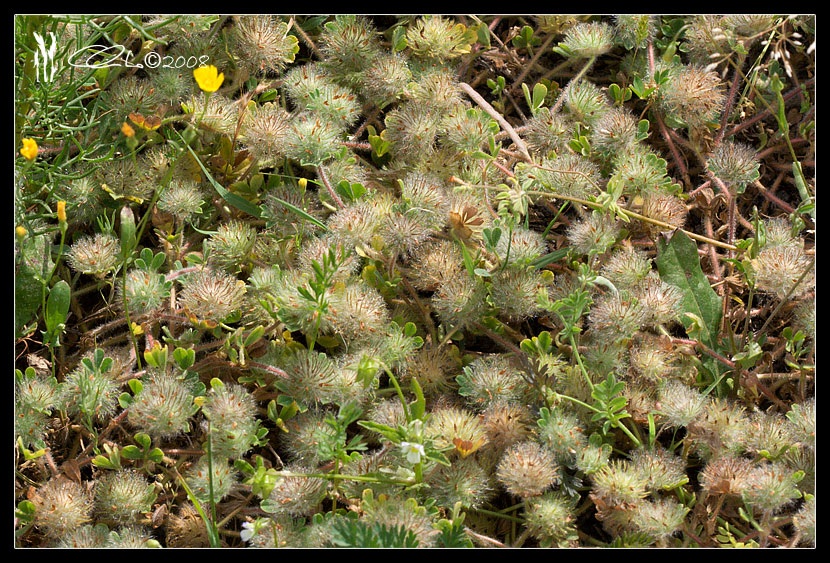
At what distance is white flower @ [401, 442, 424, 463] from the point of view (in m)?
1.87

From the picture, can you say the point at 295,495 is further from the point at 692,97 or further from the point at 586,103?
the point at 692,97

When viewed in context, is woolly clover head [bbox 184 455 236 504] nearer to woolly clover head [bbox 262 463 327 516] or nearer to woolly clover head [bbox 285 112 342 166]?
woolly clover head [bbox 262 463 327 516]

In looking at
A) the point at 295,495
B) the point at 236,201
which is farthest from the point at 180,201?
the point at 295,495

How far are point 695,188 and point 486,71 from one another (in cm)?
79

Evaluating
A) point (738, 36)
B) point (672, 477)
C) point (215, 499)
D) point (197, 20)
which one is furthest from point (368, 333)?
point (738, 36)

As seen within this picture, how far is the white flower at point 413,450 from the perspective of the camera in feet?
6.13

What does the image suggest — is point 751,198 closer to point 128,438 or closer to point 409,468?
point 409,468

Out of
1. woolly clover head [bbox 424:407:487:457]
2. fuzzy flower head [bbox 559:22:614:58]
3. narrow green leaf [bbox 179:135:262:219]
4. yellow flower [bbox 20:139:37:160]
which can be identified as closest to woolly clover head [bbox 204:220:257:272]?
narrow green leaf [bbox 179:135:262:219]

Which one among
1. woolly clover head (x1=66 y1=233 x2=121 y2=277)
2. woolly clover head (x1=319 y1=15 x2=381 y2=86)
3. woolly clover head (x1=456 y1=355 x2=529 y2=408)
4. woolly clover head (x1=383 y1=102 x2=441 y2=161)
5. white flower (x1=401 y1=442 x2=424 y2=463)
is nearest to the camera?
white flower (x1=401 y1=442 x2=424 y2=463)

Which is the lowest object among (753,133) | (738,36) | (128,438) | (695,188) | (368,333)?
(128,438)

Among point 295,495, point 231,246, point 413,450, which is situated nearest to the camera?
point 413,450

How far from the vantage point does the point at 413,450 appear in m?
1.88

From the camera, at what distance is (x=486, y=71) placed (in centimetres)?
257

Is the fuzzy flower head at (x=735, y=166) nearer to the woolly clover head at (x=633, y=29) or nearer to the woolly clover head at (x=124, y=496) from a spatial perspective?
the woolly clover head at (x=633, y=29)
